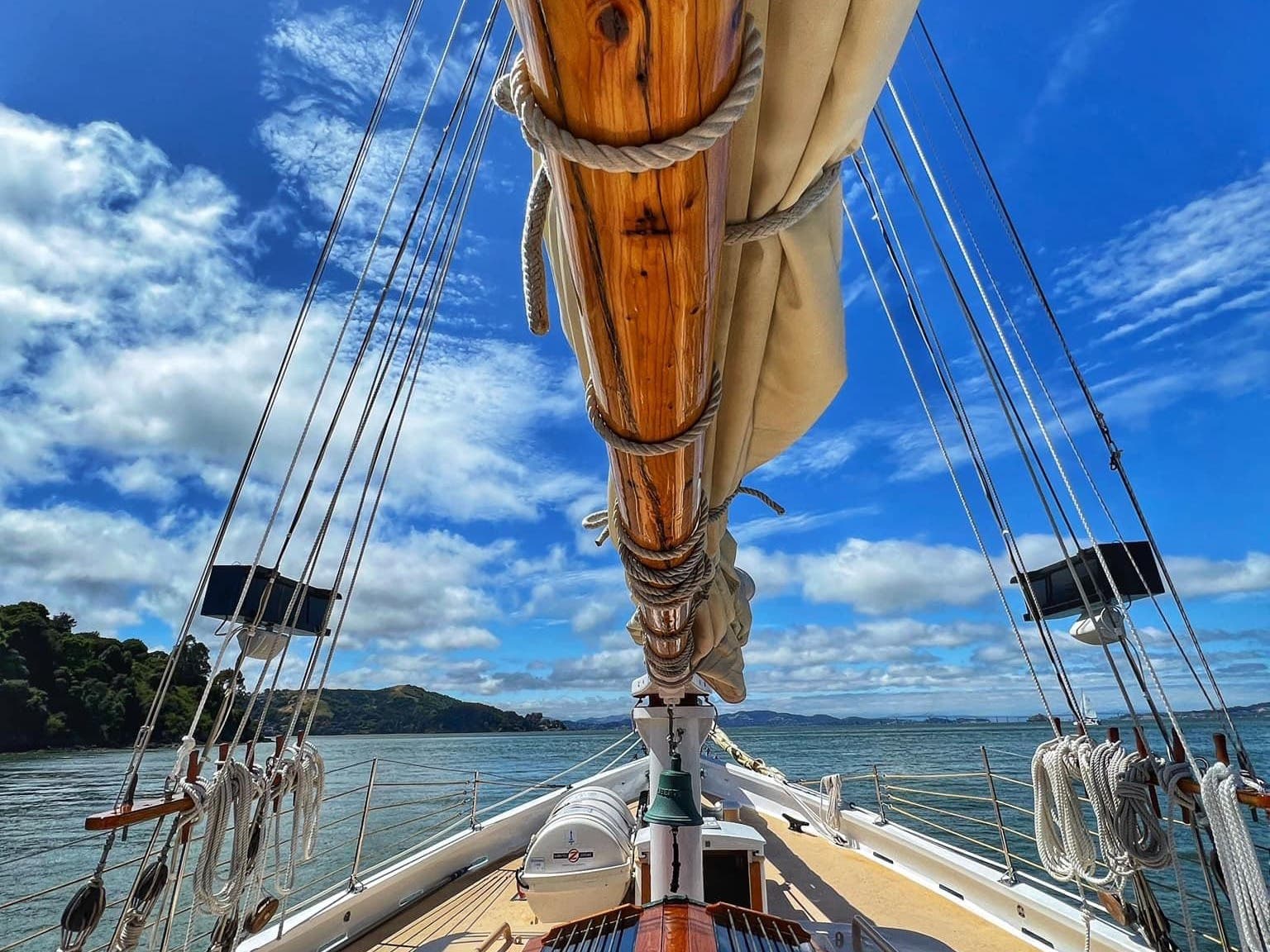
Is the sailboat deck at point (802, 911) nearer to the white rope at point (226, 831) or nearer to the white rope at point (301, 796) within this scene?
the white rope at point (301, 796)

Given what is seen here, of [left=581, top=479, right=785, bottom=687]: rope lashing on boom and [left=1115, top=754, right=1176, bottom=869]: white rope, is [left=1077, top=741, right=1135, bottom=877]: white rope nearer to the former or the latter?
[left=1115, top=754, right=1176, bottom=869]: white rope

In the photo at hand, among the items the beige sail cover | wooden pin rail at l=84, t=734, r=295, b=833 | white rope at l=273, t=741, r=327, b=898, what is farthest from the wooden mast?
white rope at l=273, t=741, r=327, b=898

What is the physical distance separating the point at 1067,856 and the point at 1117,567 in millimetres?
1305

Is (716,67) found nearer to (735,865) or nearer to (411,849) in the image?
(735,865)

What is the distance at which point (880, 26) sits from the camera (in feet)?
3.23

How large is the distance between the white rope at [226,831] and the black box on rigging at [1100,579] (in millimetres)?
3095

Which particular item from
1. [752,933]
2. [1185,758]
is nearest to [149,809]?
[752,933]

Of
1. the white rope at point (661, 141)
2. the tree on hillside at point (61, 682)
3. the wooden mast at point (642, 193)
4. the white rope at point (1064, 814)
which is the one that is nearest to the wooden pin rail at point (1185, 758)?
the white rope at point (1064, 814)

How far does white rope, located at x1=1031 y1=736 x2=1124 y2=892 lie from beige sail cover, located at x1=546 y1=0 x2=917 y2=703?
1568mm

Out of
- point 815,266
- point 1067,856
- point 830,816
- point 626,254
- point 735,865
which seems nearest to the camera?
point 626,254

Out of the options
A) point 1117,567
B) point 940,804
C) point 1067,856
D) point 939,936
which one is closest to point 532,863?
point 939,936

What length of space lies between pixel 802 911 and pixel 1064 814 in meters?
2.87

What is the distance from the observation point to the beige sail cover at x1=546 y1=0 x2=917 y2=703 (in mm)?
1002

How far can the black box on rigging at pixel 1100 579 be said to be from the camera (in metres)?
2.80
